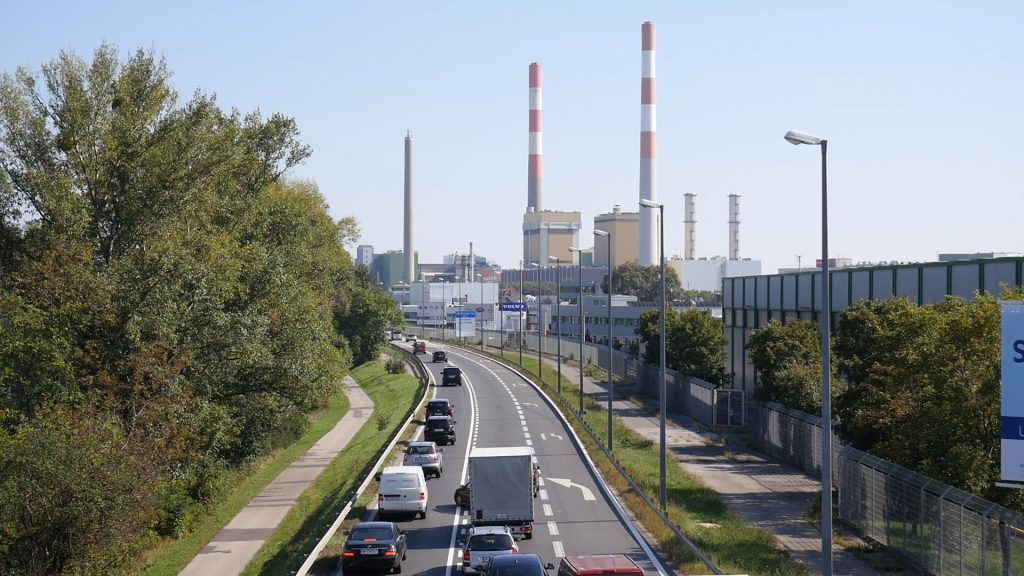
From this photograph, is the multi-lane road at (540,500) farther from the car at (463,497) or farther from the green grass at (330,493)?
the green grass at (330,493)

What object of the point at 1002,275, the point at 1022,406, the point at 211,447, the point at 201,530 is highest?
the point at 1002,275

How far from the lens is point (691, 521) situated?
34344mm

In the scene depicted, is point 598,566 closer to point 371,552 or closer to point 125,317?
point 371,552

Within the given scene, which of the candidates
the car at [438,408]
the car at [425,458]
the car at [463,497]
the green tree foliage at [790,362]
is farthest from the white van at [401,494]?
the green tree foliage at [790,362]

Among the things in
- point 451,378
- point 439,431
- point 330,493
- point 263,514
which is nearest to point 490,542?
point 263,514

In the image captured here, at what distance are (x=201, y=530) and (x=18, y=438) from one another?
44.8 ft

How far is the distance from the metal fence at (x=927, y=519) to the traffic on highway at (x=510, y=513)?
6721mm

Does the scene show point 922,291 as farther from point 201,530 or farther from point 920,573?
point 201,530

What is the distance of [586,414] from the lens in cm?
6272

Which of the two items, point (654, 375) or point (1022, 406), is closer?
point (1022, 406)

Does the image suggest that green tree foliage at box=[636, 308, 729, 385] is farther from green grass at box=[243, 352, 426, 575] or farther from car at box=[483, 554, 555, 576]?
car at box=[483, 554, 555, 576]

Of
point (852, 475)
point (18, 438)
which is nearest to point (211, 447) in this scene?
point (18, 438)

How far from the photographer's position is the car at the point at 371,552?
82.8 ft

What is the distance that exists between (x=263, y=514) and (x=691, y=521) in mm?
17487
